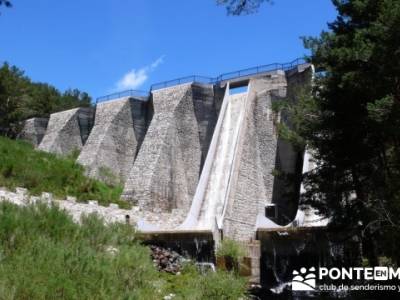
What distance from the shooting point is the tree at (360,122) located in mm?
7895

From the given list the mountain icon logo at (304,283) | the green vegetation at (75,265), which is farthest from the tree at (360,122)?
the green vegetation at (75,265)

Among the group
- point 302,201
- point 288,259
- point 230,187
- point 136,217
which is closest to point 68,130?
point 136,217

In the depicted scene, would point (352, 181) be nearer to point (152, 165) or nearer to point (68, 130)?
point (152, 165)

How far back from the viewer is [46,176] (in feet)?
54.4

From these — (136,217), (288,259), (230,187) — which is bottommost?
(288,259)

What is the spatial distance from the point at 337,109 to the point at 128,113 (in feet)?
50.9

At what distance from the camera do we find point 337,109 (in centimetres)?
1003

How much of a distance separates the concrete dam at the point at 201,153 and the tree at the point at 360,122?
238 centimetres

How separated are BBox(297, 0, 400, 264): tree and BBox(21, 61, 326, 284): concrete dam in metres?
2.38

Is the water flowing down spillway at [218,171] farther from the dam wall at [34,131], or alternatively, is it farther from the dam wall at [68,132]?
the dam wall at [34,131]

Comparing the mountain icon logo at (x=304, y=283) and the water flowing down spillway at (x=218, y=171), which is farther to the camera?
the water flowing down spillway at (x=218, y=171)

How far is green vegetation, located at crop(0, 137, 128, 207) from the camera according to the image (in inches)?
599

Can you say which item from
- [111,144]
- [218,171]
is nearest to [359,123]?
[218,171]

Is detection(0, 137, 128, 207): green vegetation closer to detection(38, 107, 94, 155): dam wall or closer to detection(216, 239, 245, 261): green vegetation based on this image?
detection(216, 239, 245, 261): green vegetation
